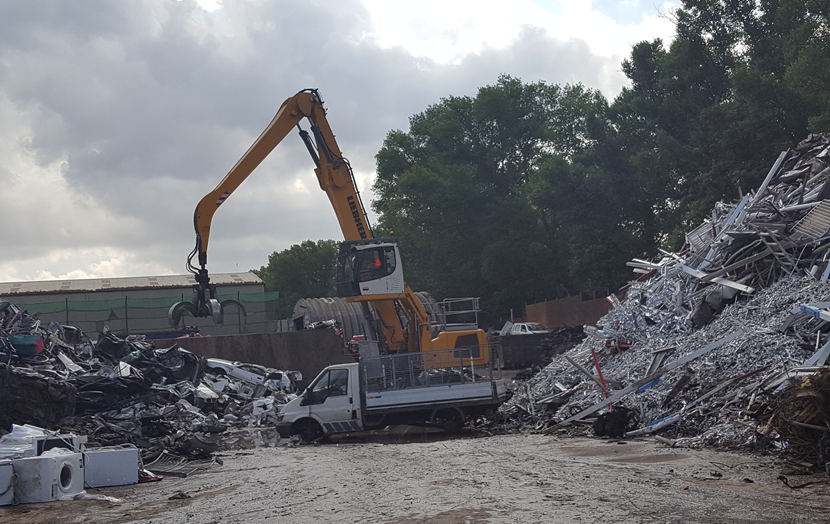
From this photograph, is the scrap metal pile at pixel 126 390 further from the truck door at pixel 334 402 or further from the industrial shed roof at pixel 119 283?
the industrial shed roof at pixel 119 283

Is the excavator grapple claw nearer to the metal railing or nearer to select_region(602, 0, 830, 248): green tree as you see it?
the metal railing

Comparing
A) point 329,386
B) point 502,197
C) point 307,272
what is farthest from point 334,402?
point 307,272

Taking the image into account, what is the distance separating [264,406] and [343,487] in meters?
12.7

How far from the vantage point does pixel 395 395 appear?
54.4 feet

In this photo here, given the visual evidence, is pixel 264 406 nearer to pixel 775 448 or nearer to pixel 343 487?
pixel 343 487

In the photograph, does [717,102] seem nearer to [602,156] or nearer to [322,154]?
[602,156]

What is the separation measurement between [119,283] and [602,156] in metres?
39.6

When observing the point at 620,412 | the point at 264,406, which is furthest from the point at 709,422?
the point at 264,406

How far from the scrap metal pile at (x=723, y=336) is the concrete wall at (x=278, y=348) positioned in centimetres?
1110

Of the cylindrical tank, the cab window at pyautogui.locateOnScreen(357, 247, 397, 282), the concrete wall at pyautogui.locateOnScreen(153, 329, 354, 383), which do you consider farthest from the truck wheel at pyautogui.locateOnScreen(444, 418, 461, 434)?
the cylindrical tank

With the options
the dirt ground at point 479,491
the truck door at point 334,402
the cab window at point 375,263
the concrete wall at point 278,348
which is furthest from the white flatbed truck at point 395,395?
the concrete wall at point 278,348

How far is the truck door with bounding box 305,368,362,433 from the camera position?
16625 millimetres

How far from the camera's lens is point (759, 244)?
1808cm

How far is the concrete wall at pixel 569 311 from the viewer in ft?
125
